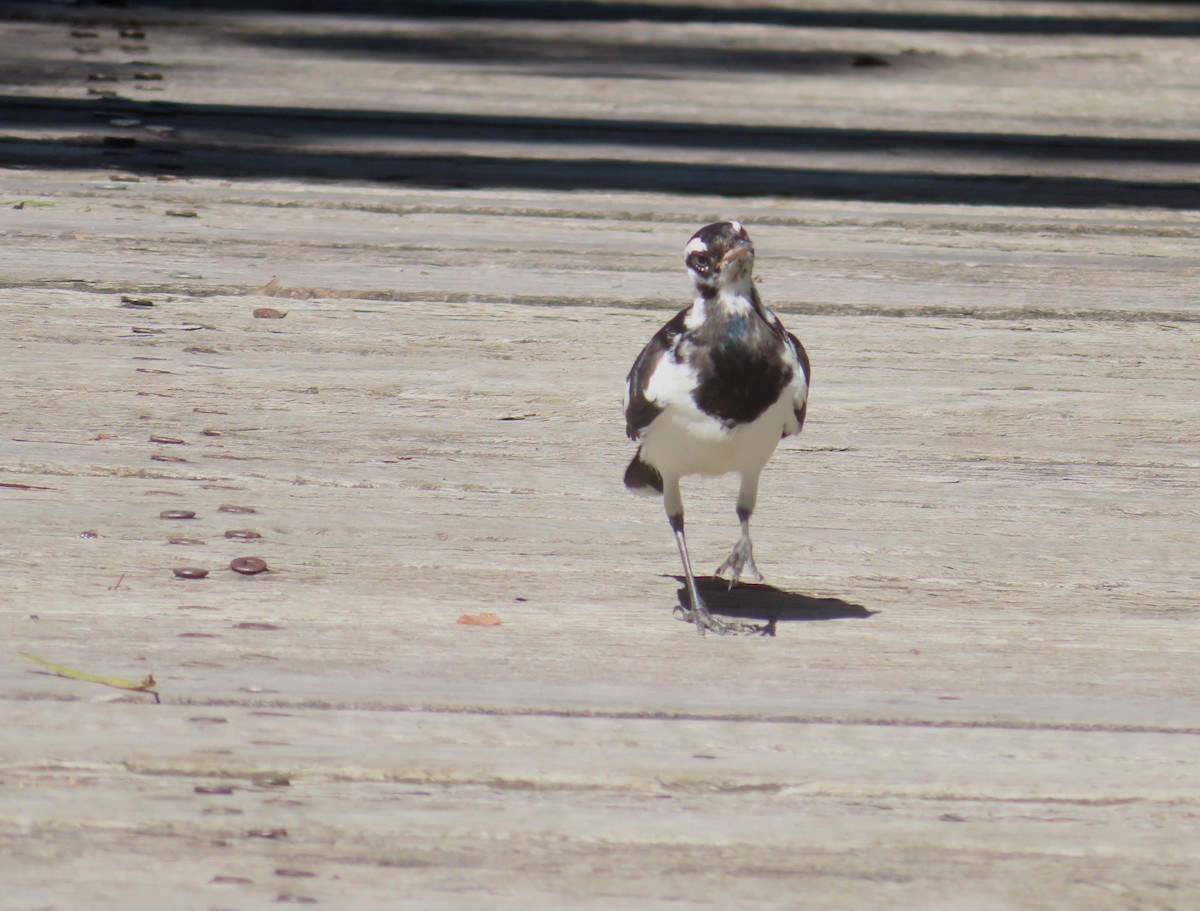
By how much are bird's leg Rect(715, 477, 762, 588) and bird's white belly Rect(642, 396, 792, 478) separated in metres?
0.05

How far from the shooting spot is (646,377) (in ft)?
11.4

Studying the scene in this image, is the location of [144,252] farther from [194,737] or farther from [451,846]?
[451,846]

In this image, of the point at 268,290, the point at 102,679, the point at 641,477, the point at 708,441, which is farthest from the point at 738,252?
the point at 268,290

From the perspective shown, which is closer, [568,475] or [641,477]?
[641,477]

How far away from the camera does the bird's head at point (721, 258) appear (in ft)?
11.1

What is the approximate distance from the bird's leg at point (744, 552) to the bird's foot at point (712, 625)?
0.73 feet

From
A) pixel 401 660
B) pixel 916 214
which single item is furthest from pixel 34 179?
pixel 401 660

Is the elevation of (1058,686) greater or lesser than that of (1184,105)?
lesser

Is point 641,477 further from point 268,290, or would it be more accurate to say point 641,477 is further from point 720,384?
point 268,290

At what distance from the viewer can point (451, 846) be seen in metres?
2.07

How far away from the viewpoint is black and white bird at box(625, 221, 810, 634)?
337cm

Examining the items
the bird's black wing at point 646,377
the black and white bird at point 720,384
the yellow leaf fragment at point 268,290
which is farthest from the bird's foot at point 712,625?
the yellow leaf fragment at point 268,290

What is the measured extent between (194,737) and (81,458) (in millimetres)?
1528

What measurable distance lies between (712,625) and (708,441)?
18.4 inches
